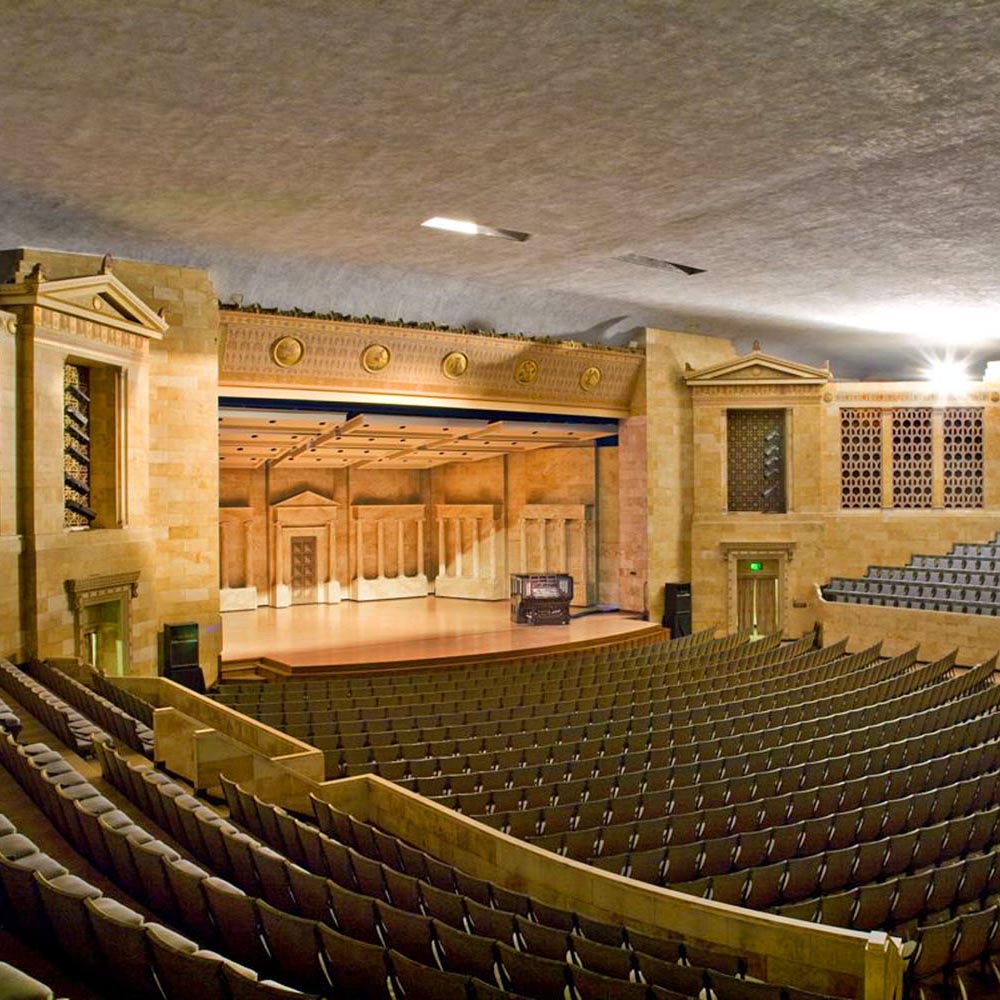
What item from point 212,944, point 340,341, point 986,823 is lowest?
point 986,823

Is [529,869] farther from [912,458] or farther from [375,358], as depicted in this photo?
[912,458]

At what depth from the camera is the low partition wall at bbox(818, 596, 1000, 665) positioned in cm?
1630

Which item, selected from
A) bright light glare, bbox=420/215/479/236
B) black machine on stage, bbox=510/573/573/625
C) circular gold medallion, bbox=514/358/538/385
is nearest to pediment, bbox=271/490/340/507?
black machine on stage, bbox=510/573/573/625

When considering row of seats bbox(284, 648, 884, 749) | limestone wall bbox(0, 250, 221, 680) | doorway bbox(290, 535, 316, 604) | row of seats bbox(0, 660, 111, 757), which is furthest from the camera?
doorway bbox(290, 535, 316, 604)

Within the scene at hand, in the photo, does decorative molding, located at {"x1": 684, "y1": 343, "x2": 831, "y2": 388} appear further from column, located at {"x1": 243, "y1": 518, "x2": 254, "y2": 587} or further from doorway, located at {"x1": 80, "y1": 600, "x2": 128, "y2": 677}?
doorway, located at {"x1": 80, "y1": 600, "x2": 128, "y2": 677}

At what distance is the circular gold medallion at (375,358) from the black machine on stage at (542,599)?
576cm

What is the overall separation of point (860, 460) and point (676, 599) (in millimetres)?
5587

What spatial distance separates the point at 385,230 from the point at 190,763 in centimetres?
821

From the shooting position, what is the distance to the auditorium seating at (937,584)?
16984mm

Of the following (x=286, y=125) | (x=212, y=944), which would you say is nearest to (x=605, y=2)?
(x=286, y=125)

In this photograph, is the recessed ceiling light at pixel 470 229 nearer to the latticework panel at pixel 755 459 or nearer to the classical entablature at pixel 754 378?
the classical entablature at pixel 754 378

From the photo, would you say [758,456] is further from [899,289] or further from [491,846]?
[491,846]

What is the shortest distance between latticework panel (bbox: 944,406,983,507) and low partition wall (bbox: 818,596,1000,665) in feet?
14.2

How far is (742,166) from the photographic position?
35.5 feet
